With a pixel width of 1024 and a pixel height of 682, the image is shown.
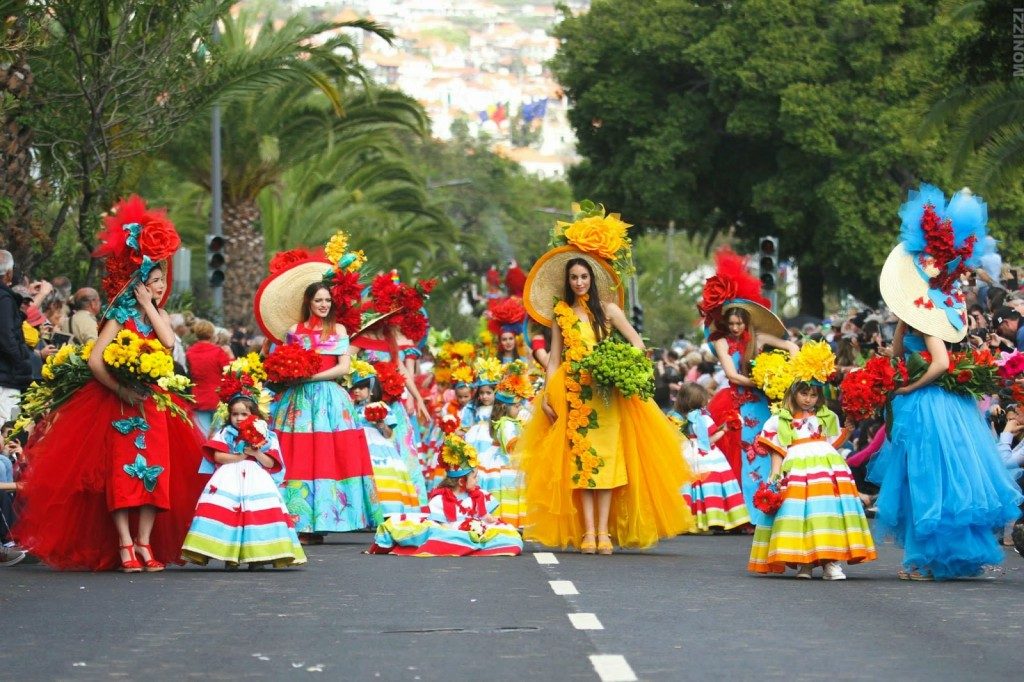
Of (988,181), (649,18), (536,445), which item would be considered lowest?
(536,445)

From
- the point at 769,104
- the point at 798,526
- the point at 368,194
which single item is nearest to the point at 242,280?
the point at 368,194

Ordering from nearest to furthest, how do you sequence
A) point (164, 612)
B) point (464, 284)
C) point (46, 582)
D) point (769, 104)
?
point (164, 612)
point (46, 582)
point (769, 104)
point (464, 284)

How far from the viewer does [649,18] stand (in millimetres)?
54250

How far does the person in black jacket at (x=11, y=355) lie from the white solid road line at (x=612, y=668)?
8.32m

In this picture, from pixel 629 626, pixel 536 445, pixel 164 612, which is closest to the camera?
pixel 629 626

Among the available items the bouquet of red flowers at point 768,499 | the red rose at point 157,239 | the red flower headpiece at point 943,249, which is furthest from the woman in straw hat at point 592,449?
the red rose at point 157,239

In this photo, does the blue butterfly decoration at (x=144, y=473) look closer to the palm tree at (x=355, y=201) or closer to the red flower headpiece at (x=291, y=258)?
the red flower headpiece at (x=291, y=258)

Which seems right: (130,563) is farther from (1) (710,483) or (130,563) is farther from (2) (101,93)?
(2) (101,93)

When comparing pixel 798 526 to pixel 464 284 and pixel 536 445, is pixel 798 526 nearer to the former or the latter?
pixel 536 445

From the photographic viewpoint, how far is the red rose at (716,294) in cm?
1969

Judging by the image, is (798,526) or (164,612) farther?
(798,526)

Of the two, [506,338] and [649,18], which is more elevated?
[649,18]

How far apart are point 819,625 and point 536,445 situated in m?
5.71

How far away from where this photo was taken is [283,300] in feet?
59.9
